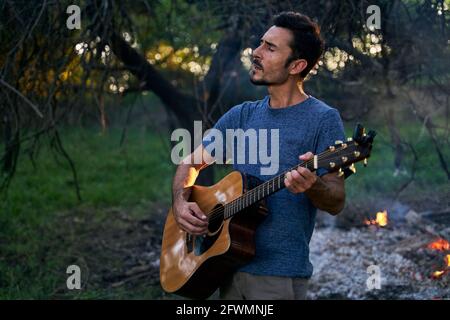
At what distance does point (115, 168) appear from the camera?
10469 millimetres

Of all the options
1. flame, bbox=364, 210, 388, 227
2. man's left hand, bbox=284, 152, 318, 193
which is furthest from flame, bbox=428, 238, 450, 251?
man's left hand, bbox=284, 152, 318, 193

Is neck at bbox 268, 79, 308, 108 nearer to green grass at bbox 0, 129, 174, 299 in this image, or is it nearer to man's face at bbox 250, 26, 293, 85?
man's face at bbox 250, 26, 293, 85

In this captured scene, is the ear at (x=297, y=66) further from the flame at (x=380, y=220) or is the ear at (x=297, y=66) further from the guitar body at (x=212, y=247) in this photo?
the flame at (x=380, y=220)

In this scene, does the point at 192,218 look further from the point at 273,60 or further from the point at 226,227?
the point at 273,60

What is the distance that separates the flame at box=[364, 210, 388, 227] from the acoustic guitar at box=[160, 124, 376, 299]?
3296 millimetres

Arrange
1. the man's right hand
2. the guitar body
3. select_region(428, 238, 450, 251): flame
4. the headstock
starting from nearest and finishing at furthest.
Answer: the headstock → the guitar body → the man's right hand → select_region(428, 238, 450, 251): flame

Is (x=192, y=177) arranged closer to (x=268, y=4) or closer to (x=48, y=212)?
(x=268, y=4)

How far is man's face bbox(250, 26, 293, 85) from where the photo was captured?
311cm

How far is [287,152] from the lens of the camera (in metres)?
2.96

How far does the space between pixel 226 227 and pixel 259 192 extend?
0.85ft

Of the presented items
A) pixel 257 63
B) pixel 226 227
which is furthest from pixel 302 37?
pixel 226 227

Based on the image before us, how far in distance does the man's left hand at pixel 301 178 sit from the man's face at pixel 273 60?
59 centimetres
